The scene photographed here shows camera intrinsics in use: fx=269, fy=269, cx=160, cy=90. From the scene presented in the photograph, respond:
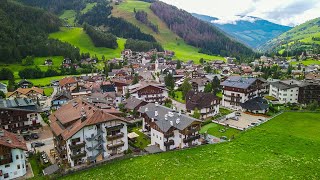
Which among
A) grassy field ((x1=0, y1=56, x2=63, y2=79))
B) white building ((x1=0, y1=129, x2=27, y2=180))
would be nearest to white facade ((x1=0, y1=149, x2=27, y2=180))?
white building ((x1=0, y1=129, x2=27, y2=180))

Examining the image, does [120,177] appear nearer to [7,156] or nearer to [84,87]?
[7,156]

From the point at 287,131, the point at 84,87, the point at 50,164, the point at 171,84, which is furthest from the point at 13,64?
the point at 287,131

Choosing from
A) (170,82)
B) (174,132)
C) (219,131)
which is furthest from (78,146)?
(170,82)

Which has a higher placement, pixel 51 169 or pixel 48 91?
pixel 48 91

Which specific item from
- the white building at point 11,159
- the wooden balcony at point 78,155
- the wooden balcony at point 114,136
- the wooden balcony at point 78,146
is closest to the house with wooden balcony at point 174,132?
the wooden balcony at point 114,136

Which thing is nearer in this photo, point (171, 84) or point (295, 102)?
point (295, 102)

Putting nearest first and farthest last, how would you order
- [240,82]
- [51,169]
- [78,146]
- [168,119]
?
1. [51,169]
2. [78,146]
3. [168,119]
4. [240,82]

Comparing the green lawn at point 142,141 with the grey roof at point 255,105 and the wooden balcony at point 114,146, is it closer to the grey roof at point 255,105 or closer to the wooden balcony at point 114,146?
the wooden balcony at point 114,146

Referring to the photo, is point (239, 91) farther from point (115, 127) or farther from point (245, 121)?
point (115, 127)

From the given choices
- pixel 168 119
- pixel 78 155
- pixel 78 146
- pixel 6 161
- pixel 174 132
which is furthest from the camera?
pixel 168 119
